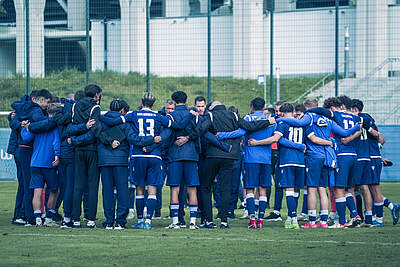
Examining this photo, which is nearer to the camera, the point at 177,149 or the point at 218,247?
the point at 218,247

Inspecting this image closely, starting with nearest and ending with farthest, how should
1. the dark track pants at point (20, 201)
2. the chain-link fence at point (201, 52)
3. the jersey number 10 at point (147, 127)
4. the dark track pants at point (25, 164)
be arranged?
the jersey number 10 at point (147, 127) < the dark track pants at point (25, 164) < the dark track pants at point (20, 201) < the chain-link fence at point (201, 52)

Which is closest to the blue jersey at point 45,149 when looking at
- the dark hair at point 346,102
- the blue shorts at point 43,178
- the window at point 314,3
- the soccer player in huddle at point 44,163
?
the soccer player in huddle at point 44,163

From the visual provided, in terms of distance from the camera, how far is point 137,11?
85.7 ft

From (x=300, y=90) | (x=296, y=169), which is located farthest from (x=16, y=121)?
(x=300, y=90)

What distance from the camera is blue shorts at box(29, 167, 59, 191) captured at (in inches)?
448

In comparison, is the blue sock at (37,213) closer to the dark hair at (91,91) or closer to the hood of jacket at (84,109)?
the hood of jacket at (84,109)

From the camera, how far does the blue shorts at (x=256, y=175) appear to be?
11391 millimetres

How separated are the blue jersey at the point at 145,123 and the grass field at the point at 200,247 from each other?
1220mm

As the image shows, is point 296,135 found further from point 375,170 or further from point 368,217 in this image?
point 368,217

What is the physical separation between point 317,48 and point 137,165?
43.8ft

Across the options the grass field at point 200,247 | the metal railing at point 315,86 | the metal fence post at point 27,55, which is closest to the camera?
the grass field at point 200,247

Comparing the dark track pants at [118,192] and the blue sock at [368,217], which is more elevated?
the dark track pants at [118,192]

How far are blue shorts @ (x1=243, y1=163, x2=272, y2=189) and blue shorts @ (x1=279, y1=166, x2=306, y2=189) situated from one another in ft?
1.38

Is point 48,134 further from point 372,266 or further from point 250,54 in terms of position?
point 250,54
